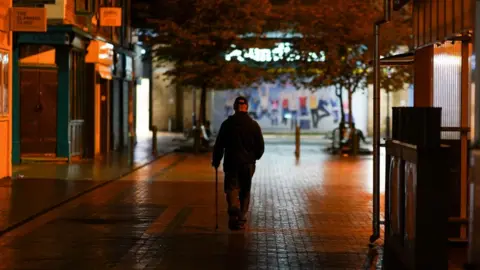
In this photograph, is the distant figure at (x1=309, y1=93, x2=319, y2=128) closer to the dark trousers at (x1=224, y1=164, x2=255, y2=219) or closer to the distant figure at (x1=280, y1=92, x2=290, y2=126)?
the distant figure at (x1=280, y1=92, x2=290, y2=126)

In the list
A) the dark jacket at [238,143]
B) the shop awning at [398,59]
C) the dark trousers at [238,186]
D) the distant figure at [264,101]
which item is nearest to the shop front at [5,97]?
the dark jacket at [238,143]

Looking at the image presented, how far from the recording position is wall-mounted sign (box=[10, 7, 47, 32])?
17.5 m

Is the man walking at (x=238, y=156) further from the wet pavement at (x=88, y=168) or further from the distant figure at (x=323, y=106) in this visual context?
the distant figure at (x=323, y=106)

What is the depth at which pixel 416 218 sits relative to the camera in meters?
7.94

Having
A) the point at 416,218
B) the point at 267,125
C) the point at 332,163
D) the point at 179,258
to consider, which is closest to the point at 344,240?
the point at 179,258

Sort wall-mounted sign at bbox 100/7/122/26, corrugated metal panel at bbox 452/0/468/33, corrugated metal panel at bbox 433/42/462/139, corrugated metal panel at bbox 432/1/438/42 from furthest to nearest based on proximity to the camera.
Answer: wall-mounted sign at bbox 100/7/122/26, corrugated metal panel at bbox 432/1/438/42, corrugated metal panel at bbox 433/42/462/139, corrugated metal panel at bbox 452/0/468/33

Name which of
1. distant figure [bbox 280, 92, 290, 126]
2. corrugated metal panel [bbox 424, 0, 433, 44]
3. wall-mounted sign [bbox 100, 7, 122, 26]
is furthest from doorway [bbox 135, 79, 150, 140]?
corrugated metal panel [bbox 424, 0, 433, 44]

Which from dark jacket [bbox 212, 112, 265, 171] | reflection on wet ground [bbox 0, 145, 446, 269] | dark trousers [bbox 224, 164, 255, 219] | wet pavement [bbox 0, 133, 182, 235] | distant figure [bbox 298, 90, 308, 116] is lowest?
reflection on wet ground [bbox 0, 145, 446, 269]

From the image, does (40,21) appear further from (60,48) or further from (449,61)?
(449,61)

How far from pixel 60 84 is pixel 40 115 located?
109 centimetres

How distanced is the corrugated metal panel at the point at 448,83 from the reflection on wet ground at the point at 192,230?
6.57 feet

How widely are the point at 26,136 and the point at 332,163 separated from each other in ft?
31.0

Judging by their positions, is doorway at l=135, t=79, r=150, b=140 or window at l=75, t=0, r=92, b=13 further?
doorway at l=135, t=79, r=150, b=140

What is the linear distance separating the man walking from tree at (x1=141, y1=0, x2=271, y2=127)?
652 inches
